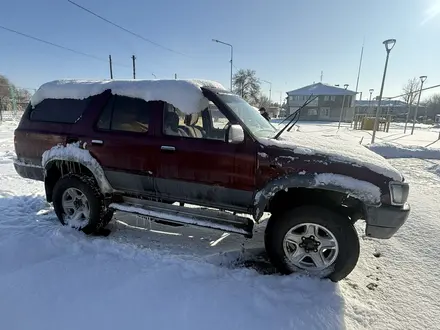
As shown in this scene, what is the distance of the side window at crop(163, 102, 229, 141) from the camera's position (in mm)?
3221

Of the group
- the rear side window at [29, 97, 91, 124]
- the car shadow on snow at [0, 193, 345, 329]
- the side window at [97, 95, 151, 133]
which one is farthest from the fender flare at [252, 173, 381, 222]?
the rear side window at [29, 97, 91, 124]

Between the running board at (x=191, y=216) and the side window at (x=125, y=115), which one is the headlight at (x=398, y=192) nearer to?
the running board at (x=191, y=216)

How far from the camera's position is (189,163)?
318cm

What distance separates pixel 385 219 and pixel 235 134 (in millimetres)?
1684

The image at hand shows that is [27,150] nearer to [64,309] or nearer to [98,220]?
[98,220]

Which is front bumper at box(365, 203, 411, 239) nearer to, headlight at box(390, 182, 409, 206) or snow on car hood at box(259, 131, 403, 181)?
headlight at box(390, 182, 409, 206)

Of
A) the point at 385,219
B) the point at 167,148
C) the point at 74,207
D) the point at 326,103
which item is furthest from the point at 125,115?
the point at 326,103

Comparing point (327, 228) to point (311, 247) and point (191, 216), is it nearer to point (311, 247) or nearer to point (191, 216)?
point (311, 247)

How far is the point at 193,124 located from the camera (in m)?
3.52

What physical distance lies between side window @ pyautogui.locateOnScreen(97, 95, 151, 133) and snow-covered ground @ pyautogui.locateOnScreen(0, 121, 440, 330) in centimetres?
144

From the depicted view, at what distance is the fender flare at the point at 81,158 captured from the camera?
11.9 ft

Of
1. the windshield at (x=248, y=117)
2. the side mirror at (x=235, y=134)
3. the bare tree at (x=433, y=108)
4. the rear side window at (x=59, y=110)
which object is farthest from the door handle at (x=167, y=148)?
the bare tree at (x=433, y=108)

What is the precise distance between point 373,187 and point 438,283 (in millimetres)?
1354

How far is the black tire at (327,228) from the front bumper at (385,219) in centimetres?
18
